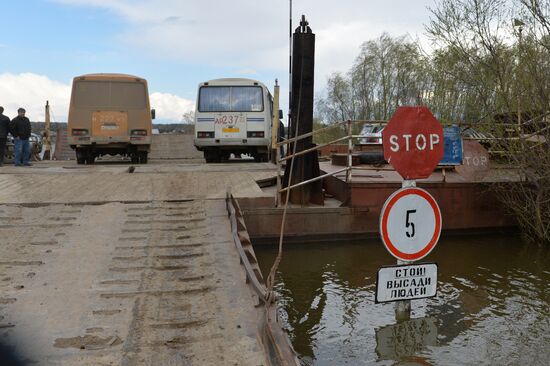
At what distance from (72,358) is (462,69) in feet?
29.5

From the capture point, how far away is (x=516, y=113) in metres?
9.89

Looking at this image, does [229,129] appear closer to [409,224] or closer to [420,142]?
[420,142]

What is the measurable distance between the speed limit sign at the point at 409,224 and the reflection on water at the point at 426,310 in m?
1.18

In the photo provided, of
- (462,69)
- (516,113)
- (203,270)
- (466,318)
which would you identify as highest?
(462,69)

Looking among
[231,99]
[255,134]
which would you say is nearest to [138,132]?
[231,99]

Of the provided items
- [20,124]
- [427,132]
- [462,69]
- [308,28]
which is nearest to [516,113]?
[462,69]

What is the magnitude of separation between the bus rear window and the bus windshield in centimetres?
198

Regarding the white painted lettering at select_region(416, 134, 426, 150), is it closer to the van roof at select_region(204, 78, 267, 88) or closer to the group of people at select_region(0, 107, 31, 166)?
the group of people at select_region(0, 107, 31, 166)

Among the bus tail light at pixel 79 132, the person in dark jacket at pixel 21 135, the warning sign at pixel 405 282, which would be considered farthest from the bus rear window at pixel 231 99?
the warning sign at pixel 405 282

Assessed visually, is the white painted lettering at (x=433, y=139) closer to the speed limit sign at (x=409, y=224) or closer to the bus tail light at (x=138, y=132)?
the speed limit sign at (x=409, y=224)

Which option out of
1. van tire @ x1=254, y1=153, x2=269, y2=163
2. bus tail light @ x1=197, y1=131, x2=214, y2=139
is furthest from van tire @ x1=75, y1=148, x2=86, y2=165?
van tire @ x1=254, y1=153, x2=269, y2=163

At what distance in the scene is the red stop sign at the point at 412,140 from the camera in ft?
15.5

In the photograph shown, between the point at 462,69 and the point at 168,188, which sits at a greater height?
the point at 462,69

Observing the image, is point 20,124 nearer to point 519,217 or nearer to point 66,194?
→ point 66,194
